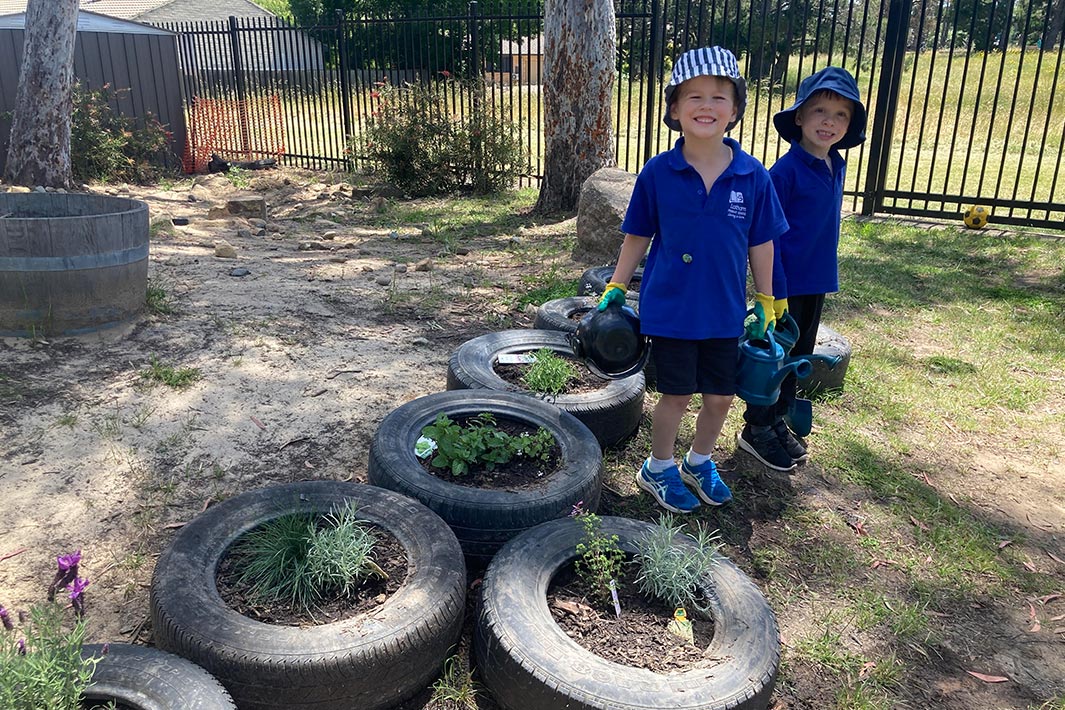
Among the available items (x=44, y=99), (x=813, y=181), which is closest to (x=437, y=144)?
(x=44, y=99)

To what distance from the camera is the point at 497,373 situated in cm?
387

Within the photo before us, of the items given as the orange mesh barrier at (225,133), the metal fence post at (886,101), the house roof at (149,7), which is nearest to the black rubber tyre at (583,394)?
the metal fence post at (886,101)

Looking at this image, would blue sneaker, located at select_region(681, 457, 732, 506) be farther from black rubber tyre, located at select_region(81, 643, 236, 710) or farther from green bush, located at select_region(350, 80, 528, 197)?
green bush, located at select_region(350, 80, 528, 197)

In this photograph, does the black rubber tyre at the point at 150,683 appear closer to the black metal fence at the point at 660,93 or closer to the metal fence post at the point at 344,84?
the black metal fence at the point at 660,93

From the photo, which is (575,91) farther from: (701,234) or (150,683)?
(150,683)

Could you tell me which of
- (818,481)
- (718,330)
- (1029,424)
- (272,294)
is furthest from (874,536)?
(272,294)

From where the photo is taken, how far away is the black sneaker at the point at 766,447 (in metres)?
3.57

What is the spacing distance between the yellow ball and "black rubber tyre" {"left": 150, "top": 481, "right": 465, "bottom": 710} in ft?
27.0

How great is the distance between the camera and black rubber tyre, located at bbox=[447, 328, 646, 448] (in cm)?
352

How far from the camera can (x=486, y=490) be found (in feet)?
8.85

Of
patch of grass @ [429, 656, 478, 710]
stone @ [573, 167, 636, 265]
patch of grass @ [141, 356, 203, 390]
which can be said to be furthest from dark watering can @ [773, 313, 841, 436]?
stone @ [573, 167, 636, 265]

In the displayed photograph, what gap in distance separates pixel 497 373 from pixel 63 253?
2.70 m

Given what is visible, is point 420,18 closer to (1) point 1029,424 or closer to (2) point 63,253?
(2) point 63,253

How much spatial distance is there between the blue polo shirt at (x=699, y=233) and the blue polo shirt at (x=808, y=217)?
38 centimetres
